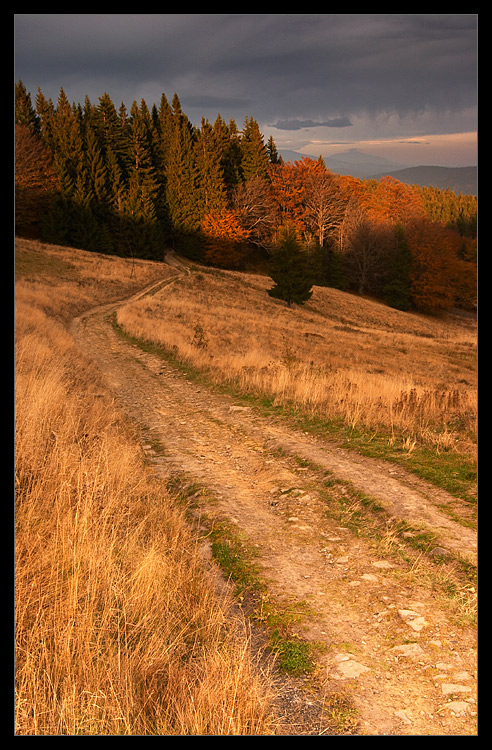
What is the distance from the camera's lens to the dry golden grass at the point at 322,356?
32.6ft

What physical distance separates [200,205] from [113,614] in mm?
66045

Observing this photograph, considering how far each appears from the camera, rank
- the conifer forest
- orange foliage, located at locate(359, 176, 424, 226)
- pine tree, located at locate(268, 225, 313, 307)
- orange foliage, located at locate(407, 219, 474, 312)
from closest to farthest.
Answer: pine tree, located at locate(268, 225, 313, 307) < the conifer forest < orange foliage, located at locate(407, 219, 474, 312) < orange foliage, located at locate(359, 176, 424, 226)

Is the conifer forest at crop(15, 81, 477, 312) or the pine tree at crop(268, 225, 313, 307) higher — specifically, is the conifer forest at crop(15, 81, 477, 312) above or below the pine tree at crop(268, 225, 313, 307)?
above

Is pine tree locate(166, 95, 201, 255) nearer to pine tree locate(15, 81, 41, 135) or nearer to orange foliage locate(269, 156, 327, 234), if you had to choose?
orange foliage locate(269, 156, 327, 234)

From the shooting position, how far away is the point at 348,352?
81.5 ft

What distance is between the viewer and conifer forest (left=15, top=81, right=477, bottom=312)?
58656 mm

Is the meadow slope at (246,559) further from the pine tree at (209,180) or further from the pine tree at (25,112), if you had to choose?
the pine tree at (25,112)

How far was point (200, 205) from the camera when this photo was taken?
64125 millimetres

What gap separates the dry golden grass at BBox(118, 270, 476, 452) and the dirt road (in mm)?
1721

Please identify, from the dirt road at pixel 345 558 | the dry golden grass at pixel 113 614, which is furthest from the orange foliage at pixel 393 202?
the dry golden grass at pixel 113 614

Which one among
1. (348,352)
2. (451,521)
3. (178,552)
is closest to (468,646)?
(451,521)

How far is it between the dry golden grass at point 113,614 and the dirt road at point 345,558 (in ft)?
2.27

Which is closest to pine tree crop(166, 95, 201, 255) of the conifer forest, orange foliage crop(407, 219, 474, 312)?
the conifer forest

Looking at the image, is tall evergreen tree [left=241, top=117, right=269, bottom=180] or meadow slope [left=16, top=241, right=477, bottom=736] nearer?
meadow slope [left=16, top=241, right=477, bottom=736]
